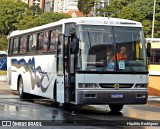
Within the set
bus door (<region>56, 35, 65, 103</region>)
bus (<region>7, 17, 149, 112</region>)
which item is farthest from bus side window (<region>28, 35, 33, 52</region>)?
bus door (<region>56, 35, 65, 103</region>)

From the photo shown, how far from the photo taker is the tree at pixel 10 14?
319 ft

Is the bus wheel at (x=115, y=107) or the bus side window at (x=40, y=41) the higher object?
the bus side window at (x=40, y=41)

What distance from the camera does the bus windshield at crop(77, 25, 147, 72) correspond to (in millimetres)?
15625

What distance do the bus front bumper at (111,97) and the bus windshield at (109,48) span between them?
27.5 inches

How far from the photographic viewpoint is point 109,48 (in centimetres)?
1594

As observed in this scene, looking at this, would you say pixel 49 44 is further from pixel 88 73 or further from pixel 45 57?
pixel 88 73

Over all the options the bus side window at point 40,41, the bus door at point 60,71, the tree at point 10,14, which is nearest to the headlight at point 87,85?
the bus door at point 60,71

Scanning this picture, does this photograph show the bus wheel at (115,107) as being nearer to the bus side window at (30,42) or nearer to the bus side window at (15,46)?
the bus side window at (30,42)

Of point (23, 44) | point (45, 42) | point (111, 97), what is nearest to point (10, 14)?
point (23, 44)

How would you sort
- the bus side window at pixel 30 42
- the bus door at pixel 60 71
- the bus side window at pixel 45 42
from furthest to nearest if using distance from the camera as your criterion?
the bus side window at pixel 30 42
the bus side window at pixel 45 42
the bus door at pixel 60 71

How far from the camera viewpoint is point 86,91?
51.0 ft

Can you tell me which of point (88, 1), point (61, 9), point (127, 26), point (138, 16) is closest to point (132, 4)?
point (138, 16)

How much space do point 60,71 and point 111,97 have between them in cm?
223

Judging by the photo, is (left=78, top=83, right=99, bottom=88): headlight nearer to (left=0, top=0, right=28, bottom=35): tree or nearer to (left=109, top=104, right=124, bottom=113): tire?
(left=109, top=104, right=124, bottom=113): tire
